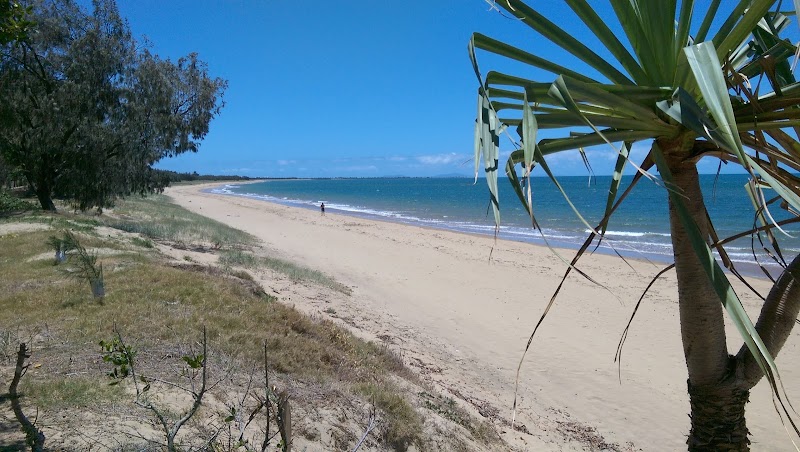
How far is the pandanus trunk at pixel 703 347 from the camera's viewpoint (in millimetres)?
1885

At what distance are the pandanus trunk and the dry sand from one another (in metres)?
0.27

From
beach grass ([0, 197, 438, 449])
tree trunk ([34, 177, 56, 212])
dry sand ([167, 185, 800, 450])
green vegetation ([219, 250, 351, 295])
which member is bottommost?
dry sand ([167, 185, 800, 450])

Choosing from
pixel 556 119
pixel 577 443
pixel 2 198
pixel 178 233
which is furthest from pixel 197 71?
pixel 556 119

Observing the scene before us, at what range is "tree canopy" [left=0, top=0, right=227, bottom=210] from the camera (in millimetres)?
17812

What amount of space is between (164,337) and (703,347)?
16.4ft

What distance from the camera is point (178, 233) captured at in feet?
62.7

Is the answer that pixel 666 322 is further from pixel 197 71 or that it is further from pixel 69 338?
pixel 197 71

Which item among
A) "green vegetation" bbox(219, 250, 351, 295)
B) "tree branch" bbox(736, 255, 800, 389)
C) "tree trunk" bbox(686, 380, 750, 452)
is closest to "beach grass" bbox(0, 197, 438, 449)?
"tree trunk" bbox(686, 380, 750, 452)

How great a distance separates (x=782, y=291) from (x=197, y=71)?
20.9 metres

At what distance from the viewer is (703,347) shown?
6.41 feet

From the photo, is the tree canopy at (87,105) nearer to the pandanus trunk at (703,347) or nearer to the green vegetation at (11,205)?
the green vegetation at (11,205)

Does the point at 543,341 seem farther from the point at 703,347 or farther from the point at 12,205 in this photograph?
the point at 12,205

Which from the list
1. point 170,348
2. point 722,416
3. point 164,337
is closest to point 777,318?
point 722,416

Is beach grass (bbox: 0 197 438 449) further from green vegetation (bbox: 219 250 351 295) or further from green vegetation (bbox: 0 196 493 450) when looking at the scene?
green vegetation (bbox: 219 250 351 295)
